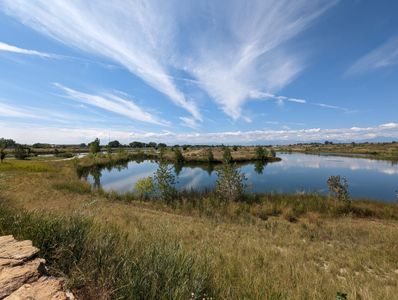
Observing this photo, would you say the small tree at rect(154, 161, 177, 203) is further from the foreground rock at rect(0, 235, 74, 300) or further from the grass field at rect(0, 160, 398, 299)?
the foreground rock at rect(0, 235, 74, 300)

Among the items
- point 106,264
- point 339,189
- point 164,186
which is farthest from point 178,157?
point 106,264

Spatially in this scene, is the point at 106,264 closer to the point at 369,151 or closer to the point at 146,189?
the point at 146,189

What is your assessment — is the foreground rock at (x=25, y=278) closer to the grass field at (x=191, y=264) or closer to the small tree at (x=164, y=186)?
the grass field at (x=191, y=264)

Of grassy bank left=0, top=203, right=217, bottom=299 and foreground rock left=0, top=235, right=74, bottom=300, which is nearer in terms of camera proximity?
foreground rock left=0, top=235, right=74, bottom=300

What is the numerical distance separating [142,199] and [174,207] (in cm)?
380

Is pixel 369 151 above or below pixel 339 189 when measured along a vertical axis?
below

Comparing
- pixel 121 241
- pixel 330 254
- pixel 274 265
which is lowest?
→ pixel 330 254

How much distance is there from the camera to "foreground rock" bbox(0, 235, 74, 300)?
2105mm

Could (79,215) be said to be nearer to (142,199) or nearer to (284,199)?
(142,199)

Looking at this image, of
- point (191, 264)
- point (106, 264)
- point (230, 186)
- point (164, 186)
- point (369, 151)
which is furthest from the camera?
point (369, 151)

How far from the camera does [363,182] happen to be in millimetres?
34812

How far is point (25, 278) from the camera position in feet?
7.48

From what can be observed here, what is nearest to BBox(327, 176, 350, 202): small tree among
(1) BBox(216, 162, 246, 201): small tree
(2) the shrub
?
(1) BBox(216, 162, 246, 201): small tree

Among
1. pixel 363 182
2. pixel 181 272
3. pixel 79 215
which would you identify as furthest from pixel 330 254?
pixel 363 182
